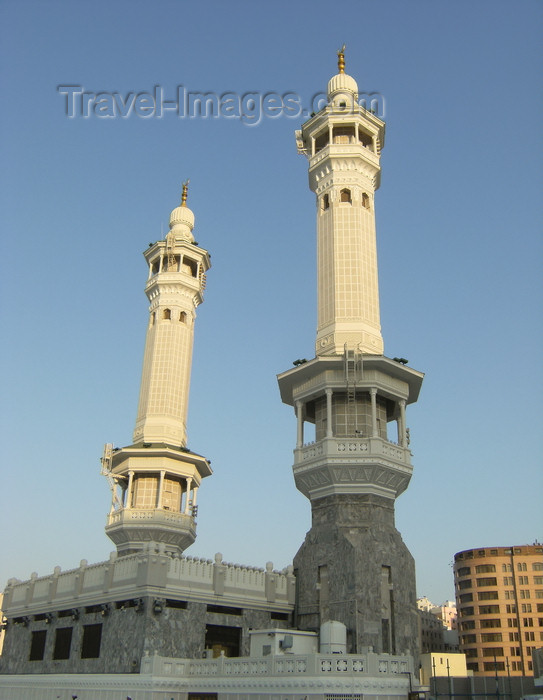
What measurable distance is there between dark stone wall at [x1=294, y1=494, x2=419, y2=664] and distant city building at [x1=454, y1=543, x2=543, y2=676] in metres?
90.5

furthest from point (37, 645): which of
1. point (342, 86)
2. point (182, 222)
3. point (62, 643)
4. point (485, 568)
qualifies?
point (485, 568)

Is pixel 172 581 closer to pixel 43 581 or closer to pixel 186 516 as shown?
pixel 43 581

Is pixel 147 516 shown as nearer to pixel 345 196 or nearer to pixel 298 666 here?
pixel 298 666

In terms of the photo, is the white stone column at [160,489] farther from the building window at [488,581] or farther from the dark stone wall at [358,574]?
the building window at [488,581]

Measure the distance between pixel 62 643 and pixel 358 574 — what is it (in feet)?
59.6

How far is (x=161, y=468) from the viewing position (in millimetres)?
51938

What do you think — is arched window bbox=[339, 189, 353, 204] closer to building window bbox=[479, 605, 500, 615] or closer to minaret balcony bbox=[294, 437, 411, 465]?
minaret balcony bbox=[294, 437, 411, 465]

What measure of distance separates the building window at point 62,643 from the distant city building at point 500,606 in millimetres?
94844

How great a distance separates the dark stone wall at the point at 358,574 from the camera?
34.8 meters

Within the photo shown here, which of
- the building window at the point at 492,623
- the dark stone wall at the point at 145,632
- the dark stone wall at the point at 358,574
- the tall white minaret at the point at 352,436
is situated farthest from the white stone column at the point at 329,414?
the building window at the point at 492,623

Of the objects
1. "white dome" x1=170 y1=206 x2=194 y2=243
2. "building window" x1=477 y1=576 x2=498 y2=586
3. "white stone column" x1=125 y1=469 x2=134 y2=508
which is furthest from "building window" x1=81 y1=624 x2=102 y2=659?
"building window" x1=477 y1=576 x2=498 y2=586

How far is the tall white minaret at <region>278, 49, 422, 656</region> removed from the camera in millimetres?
35812

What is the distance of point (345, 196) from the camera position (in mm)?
47000

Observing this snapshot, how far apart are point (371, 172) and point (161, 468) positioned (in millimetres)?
26784
